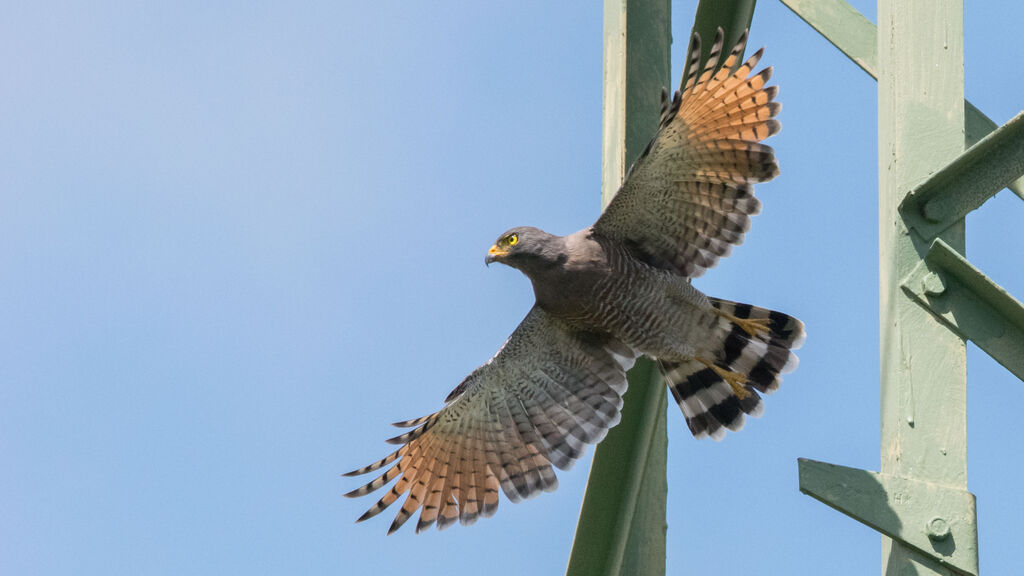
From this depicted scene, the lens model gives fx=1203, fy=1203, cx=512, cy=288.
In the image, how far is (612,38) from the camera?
14.7 ft

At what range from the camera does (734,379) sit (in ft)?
16.8

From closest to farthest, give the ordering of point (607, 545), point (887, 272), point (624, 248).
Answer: point (887, 272) → point (607, 545) → point (624, 248)

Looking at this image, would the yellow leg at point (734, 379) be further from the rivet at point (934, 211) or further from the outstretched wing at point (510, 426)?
the rivet at point (934, 211)

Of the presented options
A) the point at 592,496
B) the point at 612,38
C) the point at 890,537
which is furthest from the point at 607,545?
the point at 612,38

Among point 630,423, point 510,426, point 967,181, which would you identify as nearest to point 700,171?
point 630,423

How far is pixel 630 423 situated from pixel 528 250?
44.2 inches

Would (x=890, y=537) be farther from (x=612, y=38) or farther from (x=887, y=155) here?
(x=612, y=38)

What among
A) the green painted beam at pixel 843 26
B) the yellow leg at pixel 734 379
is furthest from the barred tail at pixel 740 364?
the green painted beam at pixel 843 26

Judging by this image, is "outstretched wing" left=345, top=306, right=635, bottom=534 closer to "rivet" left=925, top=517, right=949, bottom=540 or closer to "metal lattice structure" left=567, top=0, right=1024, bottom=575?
"metal lattice structure" left=567, top=0, right=1024, bottom=575

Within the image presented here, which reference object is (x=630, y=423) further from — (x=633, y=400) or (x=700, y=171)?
(x=700, y=171)

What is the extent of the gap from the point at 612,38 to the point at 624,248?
955 mm

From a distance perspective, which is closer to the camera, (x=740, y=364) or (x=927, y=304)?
(x=927, y=304)

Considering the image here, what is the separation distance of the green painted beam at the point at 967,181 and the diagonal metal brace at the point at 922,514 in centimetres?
70

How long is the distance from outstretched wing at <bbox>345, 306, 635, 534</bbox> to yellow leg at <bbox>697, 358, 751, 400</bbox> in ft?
1.16
